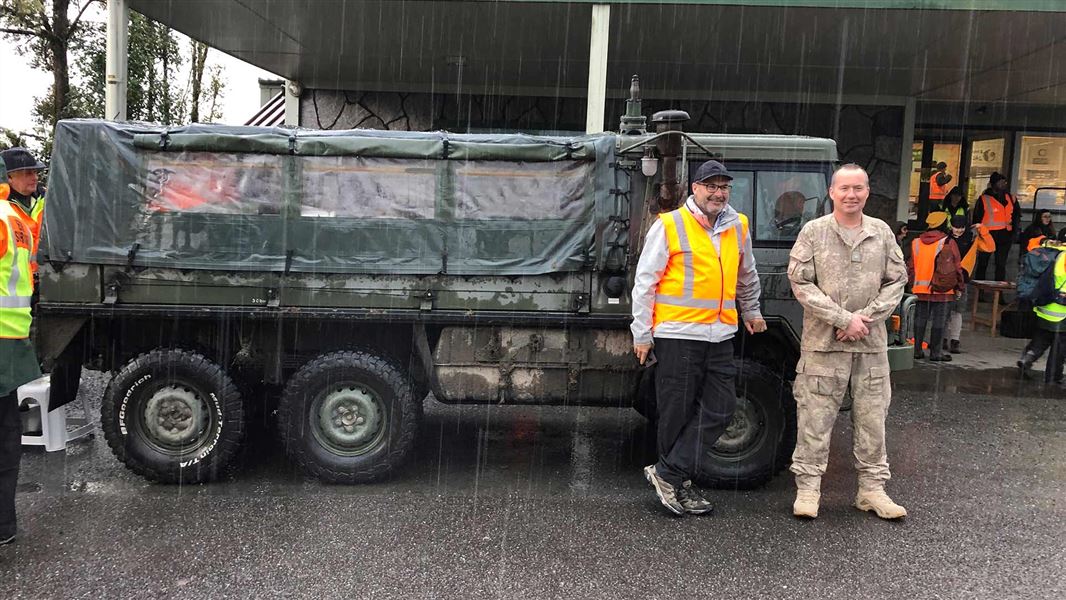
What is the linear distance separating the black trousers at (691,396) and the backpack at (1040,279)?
5.79 m

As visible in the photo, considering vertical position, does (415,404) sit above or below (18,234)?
below

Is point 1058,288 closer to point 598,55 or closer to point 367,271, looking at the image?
point 598,55

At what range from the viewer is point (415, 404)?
17.2 ft

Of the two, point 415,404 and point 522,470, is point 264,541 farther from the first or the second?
point 522,470

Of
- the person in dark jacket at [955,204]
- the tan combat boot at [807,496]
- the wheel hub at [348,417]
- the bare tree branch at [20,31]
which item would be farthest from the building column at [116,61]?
the person in dark jacket at [955,204]

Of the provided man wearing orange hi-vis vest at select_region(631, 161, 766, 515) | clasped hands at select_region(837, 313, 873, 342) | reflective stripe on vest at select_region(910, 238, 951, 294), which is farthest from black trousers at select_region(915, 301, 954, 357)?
man wearing orange hi-vis vest at select_region(631, 161, 766, 515)

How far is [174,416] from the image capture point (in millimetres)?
5188

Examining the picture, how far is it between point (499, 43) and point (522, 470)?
284 inches

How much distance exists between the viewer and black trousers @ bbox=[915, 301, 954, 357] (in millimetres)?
9938

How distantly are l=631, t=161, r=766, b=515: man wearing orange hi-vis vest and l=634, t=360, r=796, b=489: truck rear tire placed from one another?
0.40m

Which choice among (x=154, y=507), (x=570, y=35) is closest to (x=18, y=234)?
(x=154, y=507)

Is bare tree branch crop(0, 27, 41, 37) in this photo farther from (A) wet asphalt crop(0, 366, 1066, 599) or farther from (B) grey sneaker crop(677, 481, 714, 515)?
(B) grey sneaker crop(677, 481, 714, 515)

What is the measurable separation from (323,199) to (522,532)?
2425mm

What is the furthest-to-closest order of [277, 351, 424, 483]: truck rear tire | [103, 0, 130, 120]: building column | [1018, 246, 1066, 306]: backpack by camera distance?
[1018, 246, 1066, 306]: backpack, [103, 0, 130, 120]: building column, [277, 351, 424, 483]: truck rear tire
